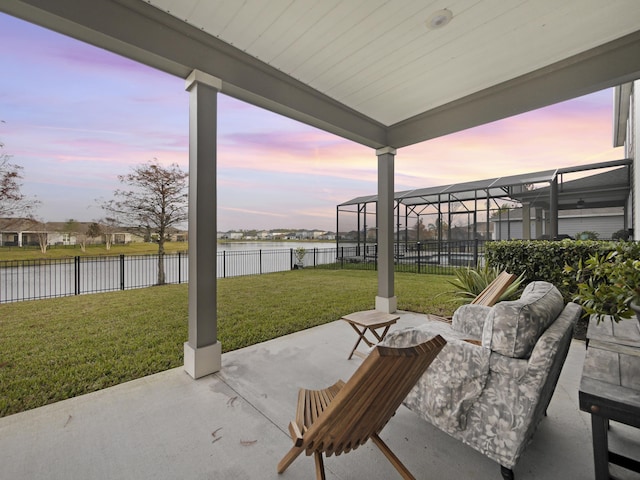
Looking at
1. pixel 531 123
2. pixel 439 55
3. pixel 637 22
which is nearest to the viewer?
pixel 637 22

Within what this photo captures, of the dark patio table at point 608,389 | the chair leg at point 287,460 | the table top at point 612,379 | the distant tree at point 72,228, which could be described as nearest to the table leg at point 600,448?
the dark patio table at point 608,389

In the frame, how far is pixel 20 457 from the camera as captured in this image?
5.50 ft

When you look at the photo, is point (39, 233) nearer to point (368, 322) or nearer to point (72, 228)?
point (72, 228)

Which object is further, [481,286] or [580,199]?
[580,199]

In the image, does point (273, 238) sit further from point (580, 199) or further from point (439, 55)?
point (580, 199)

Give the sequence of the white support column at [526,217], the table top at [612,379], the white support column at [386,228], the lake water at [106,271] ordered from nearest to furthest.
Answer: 1. the table top at [612,379]
2. the white support column at [386,228]
3. the lake water at [106,271]
4. the white support column at [526,217]

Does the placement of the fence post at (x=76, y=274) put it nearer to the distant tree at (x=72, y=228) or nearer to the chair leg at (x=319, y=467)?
the distant tree at (x=72, y=228)

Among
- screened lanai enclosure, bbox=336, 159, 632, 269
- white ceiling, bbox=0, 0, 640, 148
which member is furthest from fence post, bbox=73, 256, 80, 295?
screened lanai enclosure, bbox=336, 159, 632, 269

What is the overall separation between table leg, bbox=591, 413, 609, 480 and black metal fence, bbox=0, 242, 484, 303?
417 centimetres

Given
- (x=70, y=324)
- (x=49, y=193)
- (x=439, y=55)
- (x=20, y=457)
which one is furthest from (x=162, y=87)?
(x=20, y=457)

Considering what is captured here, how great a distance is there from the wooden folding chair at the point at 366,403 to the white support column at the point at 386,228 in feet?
10.9

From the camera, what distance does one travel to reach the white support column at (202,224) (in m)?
2.62

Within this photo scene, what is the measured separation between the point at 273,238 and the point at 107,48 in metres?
9.07

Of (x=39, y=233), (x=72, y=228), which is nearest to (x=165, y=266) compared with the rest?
(x=72, y=228)
